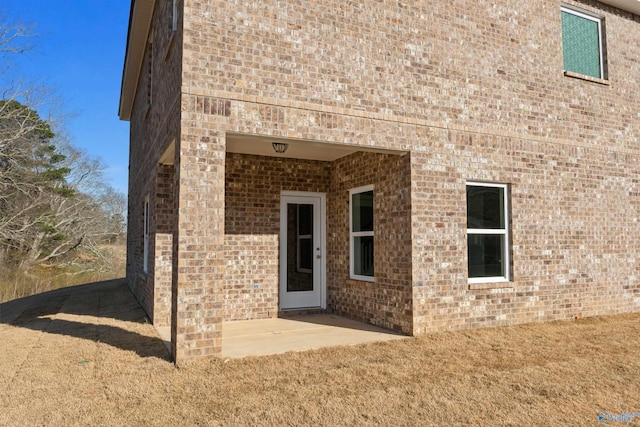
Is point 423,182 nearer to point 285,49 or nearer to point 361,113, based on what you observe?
point 361,113

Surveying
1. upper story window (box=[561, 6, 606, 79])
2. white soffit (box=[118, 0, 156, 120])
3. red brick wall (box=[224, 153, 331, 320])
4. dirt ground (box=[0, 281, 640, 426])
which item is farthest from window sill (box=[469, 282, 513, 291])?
white soffit (box=[118, 0, 156, 120])

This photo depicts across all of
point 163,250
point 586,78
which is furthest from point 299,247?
point 586,78

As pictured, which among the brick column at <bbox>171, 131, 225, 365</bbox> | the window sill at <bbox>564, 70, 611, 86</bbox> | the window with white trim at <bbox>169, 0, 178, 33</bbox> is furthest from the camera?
the window sill at <bbox>564, 70, 611, 86</bbox>

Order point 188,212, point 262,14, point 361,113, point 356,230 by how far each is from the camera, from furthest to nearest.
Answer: point 356,230 → point 361,113 → point 262,14 → point 188,212

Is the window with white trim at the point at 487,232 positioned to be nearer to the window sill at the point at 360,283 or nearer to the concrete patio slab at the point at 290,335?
the window sill at the point at 360,283

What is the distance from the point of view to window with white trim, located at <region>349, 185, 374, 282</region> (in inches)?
294

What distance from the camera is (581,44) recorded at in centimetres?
816

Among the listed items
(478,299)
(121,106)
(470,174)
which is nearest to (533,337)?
(478,299)

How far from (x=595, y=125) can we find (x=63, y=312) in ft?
34.9

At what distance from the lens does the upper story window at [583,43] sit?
316 inches

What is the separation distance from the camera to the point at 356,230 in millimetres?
7812

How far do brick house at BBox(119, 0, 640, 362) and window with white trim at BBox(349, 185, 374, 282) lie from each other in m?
0.04

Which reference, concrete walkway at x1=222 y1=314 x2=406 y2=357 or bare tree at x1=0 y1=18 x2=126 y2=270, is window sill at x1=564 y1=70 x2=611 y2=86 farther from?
bare tree at x1=0 y1=18 x2=126 y2=270

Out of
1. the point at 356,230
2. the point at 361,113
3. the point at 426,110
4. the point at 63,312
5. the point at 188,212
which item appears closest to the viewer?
the point at 188,212
